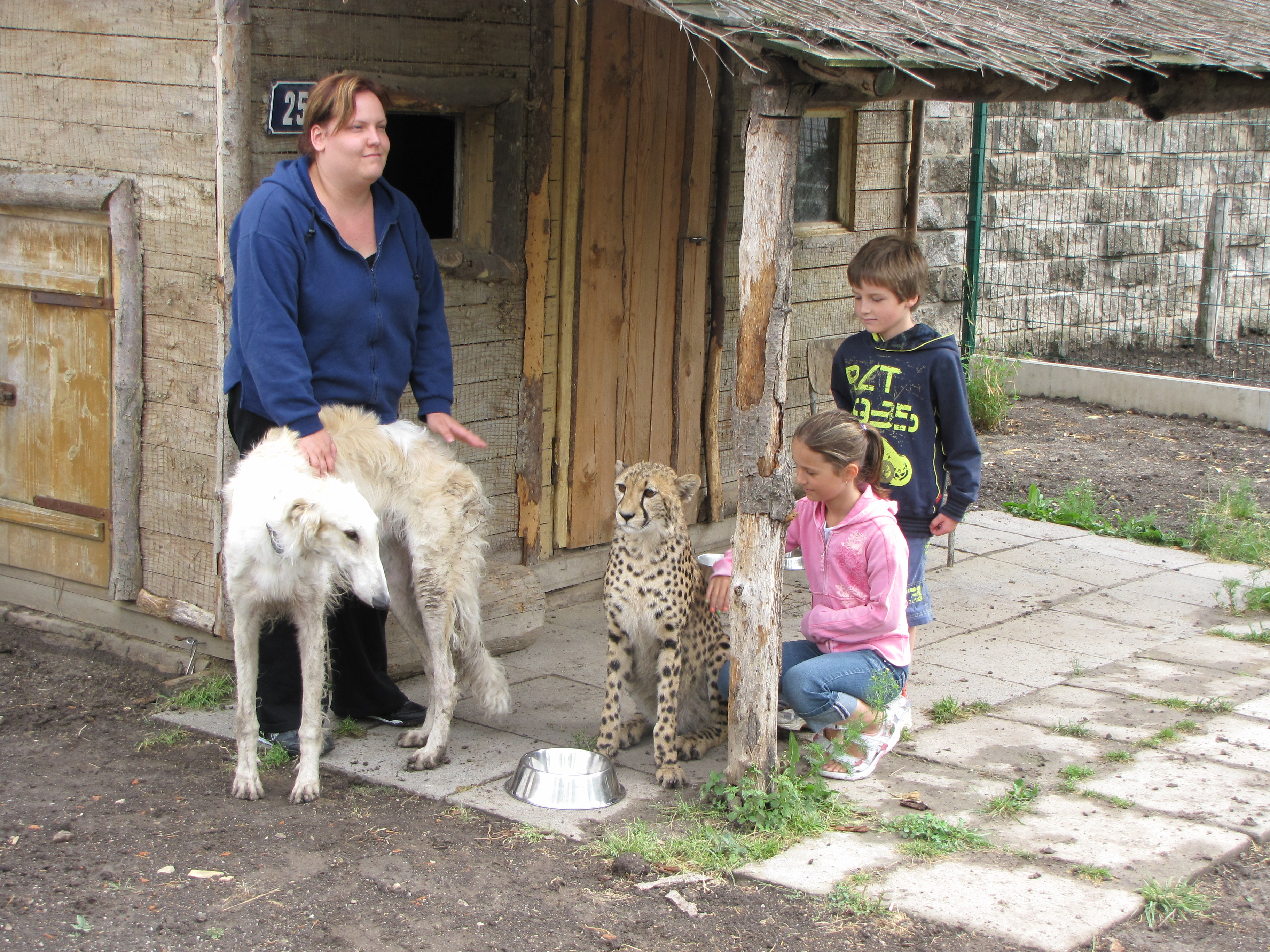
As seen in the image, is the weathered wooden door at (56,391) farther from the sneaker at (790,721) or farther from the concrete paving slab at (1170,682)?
the concrete paving slab at (1170,682)

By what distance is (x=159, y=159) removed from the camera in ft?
17.9

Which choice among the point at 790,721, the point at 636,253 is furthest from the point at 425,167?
the point at 790,721

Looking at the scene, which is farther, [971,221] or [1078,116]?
[1078,116]

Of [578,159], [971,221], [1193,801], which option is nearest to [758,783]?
[1193,801]

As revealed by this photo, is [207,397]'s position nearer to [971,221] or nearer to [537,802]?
[537,802]

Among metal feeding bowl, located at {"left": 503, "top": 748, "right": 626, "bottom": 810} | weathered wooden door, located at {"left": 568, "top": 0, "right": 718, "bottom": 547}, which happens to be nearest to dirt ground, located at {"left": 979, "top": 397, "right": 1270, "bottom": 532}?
weathered wooden door, located at {"left": 568, "top": 0, "right": 718, "bottom": 547}

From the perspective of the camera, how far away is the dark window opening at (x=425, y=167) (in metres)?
6.61

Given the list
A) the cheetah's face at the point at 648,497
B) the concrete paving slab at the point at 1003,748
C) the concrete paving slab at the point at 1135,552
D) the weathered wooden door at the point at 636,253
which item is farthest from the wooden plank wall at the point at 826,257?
the cheetah's face at the point at 648,497

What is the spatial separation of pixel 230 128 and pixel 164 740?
2.41 m

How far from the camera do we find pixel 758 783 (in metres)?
4.53

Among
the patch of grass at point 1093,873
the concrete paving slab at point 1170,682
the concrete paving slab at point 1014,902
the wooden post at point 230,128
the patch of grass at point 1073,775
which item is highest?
the wooden post at point 230,128

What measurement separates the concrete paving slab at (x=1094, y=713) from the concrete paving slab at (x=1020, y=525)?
294 centimetres

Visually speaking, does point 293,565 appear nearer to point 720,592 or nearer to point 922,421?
point 720,592

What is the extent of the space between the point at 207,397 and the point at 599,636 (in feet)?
7.42
